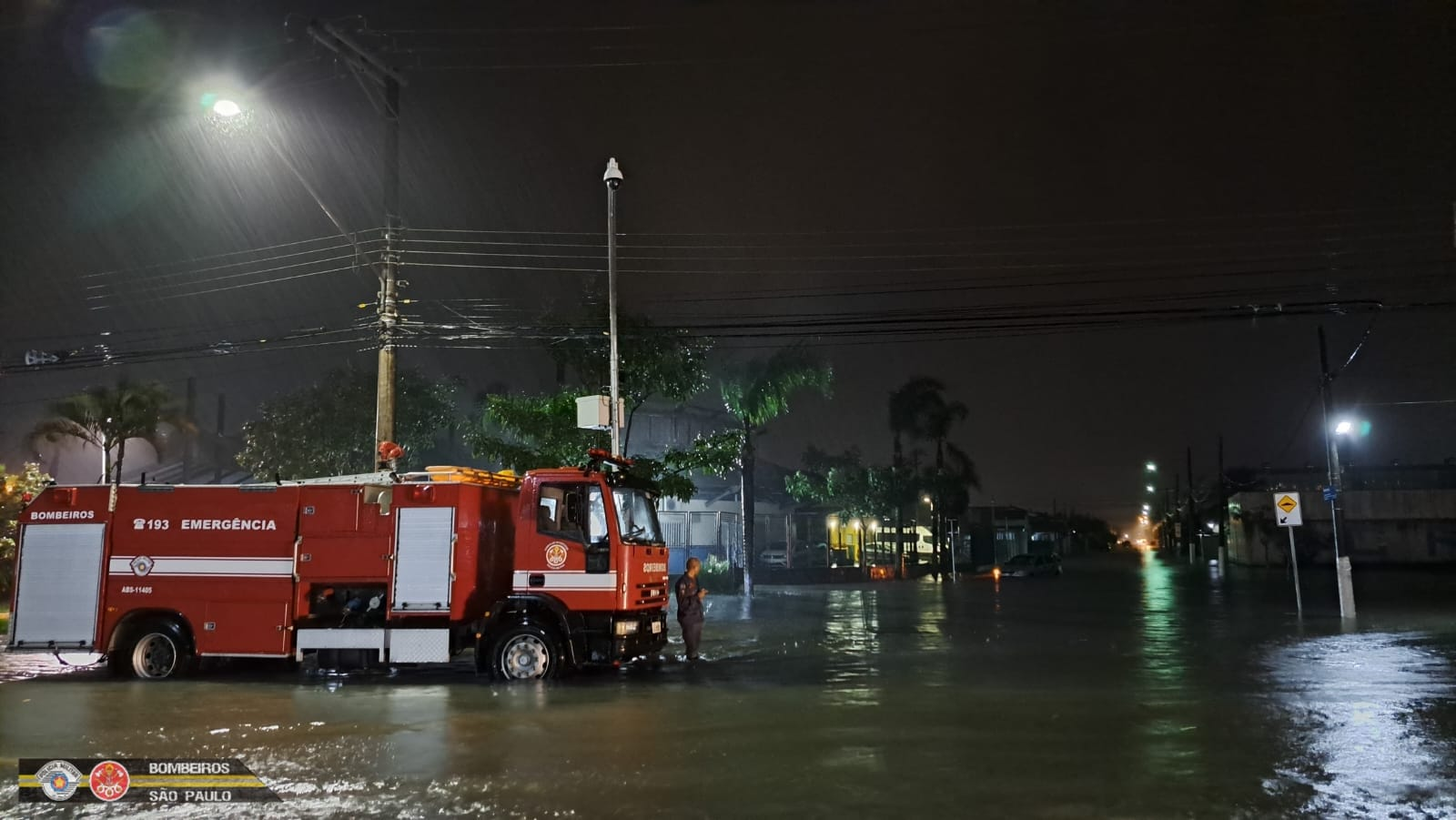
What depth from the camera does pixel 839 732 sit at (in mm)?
9336

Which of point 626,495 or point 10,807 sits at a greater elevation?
point 626,495

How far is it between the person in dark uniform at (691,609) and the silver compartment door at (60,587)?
27.0 ft

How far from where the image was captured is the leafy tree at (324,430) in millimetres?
30547

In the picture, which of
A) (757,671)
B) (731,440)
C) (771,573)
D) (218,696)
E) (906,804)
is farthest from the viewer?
(771,573)

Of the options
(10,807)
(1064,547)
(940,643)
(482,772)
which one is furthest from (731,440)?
(1064,547)

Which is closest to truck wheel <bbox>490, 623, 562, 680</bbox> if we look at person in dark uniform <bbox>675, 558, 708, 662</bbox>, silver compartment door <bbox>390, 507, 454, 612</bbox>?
silver compartment door <bbox>390, 507, 454, 612</bbox>

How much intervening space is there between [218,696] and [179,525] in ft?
9.50

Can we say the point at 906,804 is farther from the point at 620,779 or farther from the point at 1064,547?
the point at 1064,547

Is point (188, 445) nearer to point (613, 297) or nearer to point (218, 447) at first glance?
point (218, 447)

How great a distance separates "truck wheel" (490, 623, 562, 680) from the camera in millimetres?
12859

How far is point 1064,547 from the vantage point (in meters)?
118

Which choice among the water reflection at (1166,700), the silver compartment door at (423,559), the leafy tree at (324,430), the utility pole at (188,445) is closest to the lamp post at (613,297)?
the silver compartment door at (423,559)

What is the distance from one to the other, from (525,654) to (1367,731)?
31.1 feet

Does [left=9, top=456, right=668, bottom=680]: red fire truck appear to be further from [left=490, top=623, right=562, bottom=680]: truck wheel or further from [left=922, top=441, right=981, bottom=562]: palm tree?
[left=922, top=441, right=981, bottom=562]: palm tree
